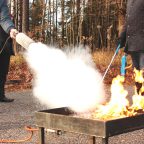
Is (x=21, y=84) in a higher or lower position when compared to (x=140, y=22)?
lower

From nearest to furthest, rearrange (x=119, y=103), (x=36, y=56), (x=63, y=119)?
(x=63, y=119), (x=119, y=103), (x=36, y=56)

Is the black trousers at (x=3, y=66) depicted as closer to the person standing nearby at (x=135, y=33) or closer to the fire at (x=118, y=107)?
the person standing nearby at (x=135, y=33)

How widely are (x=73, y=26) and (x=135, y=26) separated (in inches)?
769

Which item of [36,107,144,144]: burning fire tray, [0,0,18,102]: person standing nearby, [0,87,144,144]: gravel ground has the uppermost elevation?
[0,0,18,102]: person standing nearby

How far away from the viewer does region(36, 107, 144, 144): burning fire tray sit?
4.00m

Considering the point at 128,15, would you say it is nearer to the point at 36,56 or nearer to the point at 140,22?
the point at 140,22

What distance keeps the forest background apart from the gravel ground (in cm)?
485

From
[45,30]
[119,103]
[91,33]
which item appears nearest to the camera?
[119,103]

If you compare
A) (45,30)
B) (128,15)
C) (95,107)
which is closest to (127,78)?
(128,15)

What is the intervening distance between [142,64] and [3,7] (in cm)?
278

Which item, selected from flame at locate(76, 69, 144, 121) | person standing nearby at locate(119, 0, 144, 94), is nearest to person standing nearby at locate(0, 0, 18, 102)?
person standing nearby at locate(119, 0, 144, 94)

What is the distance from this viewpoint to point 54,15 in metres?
30.7

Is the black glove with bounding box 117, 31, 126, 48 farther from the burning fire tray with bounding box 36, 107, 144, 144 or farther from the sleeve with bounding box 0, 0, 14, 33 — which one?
the burning fire tray with bounding box 36, 107, 144, 144

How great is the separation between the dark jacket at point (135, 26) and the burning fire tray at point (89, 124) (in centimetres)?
290
